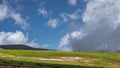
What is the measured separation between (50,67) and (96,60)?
38.1 m

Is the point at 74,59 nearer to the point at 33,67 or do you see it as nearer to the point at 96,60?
the point at 96,60

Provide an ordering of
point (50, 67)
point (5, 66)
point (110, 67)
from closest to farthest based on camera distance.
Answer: point (5, 66) → point (50, 67) → point (110, 67)

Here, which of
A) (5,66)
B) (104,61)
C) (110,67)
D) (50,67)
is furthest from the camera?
(104,61)

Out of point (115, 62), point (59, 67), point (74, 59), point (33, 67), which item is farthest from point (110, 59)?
point (33, 67)

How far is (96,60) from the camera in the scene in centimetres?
11794

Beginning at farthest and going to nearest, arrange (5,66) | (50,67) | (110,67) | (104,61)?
(104,61) → (110,67) → (50,67) → (5,66)

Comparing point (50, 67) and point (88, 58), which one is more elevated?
point (88, 58)

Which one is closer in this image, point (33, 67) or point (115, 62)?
point (33, 67)

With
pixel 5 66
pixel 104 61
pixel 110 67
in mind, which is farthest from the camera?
pixel 104 61

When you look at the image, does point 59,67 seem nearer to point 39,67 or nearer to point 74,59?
point 39,67

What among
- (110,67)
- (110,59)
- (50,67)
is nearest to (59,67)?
(50,67)

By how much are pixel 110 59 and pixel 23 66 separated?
52.5 meters

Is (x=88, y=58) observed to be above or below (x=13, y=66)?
above

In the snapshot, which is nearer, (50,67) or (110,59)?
(50,67)
